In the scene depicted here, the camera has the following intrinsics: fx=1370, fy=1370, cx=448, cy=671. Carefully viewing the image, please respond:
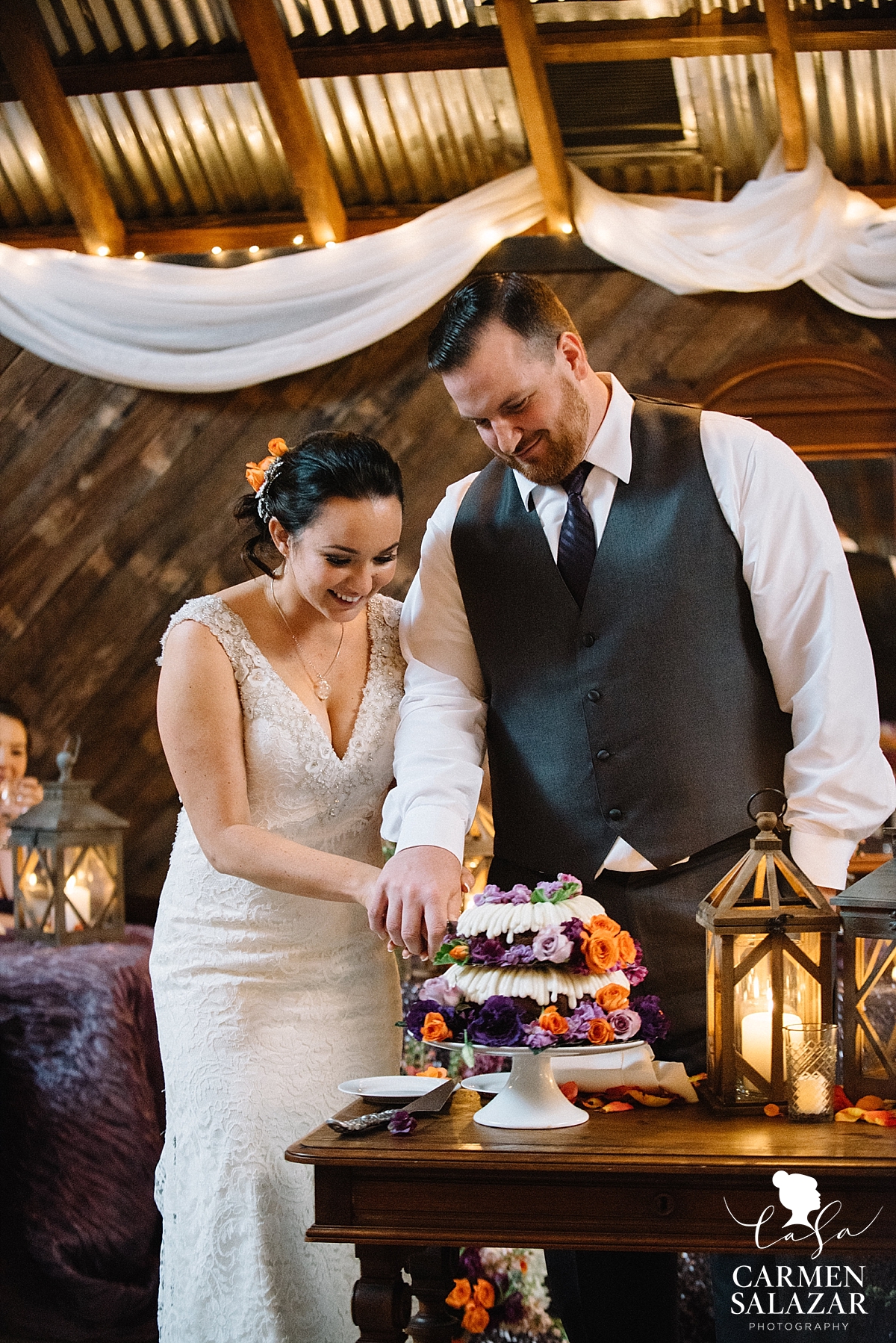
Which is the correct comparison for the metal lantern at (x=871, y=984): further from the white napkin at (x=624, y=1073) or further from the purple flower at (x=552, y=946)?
the purple flower at (x=552, y=946)

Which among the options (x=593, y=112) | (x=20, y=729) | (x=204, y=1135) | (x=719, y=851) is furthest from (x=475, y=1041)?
(x=593, y=112)

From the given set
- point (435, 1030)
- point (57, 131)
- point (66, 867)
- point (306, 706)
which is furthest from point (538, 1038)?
point (57, 131)

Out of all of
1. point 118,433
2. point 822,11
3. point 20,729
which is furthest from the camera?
point 118,433

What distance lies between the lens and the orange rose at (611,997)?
1483 millimetres

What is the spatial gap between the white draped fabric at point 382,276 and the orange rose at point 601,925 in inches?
118

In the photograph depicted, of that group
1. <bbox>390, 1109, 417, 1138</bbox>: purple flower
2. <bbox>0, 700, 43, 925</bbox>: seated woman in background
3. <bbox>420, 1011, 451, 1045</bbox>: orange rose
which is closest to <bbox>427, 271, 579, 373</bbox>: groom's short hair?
<bbox>420, 1011, 451, 1045</bbox>: orange rose

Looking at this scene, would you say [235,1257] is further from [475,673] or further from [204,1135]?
[475,673]

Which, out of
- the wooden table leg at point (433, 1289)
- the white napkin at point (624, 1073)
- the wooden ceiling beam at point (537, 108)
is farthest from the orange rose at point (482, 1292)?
the wooden ceiling beam at point (537, 108)

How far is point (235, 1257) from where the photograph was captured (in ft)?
6.49

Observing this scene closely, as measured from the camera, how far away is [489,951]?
1497 millimetres

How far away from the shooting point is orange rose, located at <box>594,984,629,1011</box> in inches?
A: 58.4

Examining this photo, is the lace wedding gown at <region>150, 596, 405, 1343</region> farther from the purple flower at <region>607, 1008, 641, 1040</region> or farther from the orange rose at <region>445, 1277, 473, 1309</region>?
the orange rose at <region>445, 1277, 473, 1309</region>

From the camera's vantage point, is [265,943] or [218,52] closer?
[265,943]

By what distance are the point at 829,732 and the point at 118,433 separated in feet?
11.0
